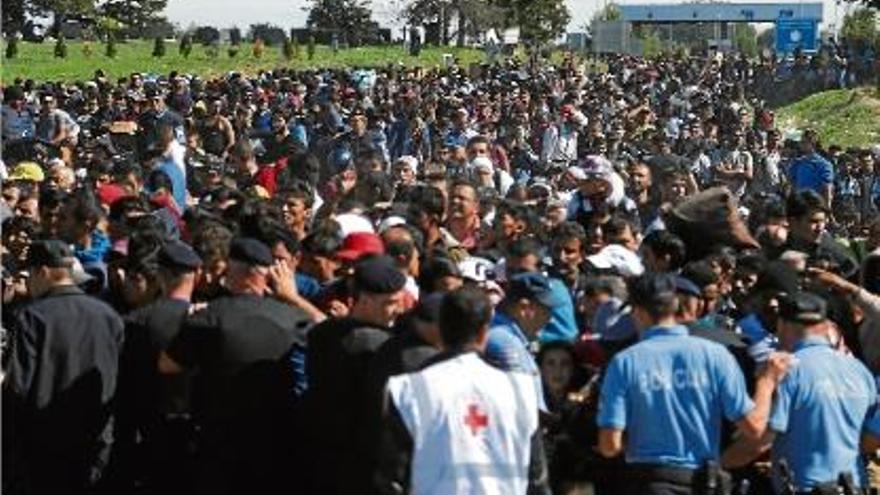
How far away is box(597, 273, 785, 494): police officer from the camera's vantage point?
6.04 meters

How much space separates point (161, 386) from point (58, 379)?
47cm

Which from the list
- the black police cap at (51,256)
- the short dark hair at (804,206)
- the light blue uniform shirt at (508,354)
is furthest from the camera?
the short dark hair at (804,206)

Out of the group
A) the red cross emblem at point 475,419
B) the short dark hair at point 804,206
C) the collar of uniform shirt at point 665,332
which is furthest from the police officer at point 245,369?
the short dark hair at point 804,206

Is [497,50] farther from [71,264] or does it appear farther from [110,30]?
[71,264]

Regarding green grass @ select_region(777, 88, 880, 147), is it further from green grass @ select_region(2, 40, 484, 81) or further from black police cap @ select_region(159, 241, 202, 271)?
black police cap @ select_region(159, 241, 202, 271)

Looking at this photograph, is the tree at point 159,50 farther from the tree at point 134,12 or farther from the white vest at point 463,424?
the white vest at point 463,424

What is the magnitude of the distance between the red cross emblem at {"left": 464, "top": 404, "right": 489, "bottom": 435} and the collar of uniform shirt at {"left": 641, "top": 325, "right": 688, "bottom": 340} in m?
1.02

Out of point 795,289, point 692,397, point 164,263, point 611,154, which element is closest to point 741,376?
point 692,397

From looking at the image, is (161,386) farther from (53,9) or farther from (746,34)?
(746,34)

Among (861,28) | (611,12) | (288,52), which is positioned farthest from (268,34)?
(611,12)

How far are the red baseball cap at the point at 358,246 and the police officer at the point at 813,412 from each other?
1.97 m

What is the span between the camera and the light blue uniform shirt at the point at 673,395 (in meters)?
6.04

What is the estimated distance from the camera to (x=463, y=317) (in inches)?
213

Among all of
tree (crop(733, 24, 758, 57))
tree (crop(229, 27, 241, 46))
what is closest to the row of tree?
tree (crop(229, 27, 241, 46))
